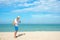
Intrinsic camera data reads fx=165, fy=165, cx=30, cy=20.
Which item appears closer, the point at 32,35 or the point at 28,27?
the point at 32,35

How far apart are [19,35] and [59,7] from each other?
4.52 feet

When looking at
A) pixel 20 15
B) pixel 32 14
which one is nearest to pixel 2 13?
pixel 20 15

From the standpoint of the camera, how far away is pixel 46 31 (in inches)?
184

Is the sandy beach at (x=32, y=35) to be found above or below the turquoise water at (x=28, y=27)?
below

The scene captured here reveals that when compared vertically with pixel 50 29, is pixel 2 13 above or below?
above

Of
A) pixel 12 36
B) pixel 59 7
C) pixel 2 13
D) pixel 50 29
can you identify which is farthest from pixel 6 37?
pixel 59 7

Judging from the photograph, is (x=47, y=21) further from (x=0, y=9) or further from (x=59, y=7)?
(x=0, y=9)

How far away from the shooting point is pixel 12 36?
4.54 m

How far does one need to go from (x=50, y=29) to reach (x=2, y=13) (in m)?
1.44

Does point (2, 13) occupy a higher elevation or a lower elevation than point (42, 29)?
higher

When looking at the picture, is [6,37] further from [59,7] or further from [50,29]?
[59,7]

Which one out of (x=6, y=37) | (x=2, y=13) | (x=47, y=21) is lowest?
(x=6, y=37)

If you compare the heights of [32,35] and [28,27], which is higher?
[28,27]

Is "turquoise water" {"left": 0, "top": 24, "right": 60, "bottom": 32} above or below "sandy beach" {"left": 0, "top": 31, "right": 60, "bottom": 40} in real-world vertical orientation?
above
